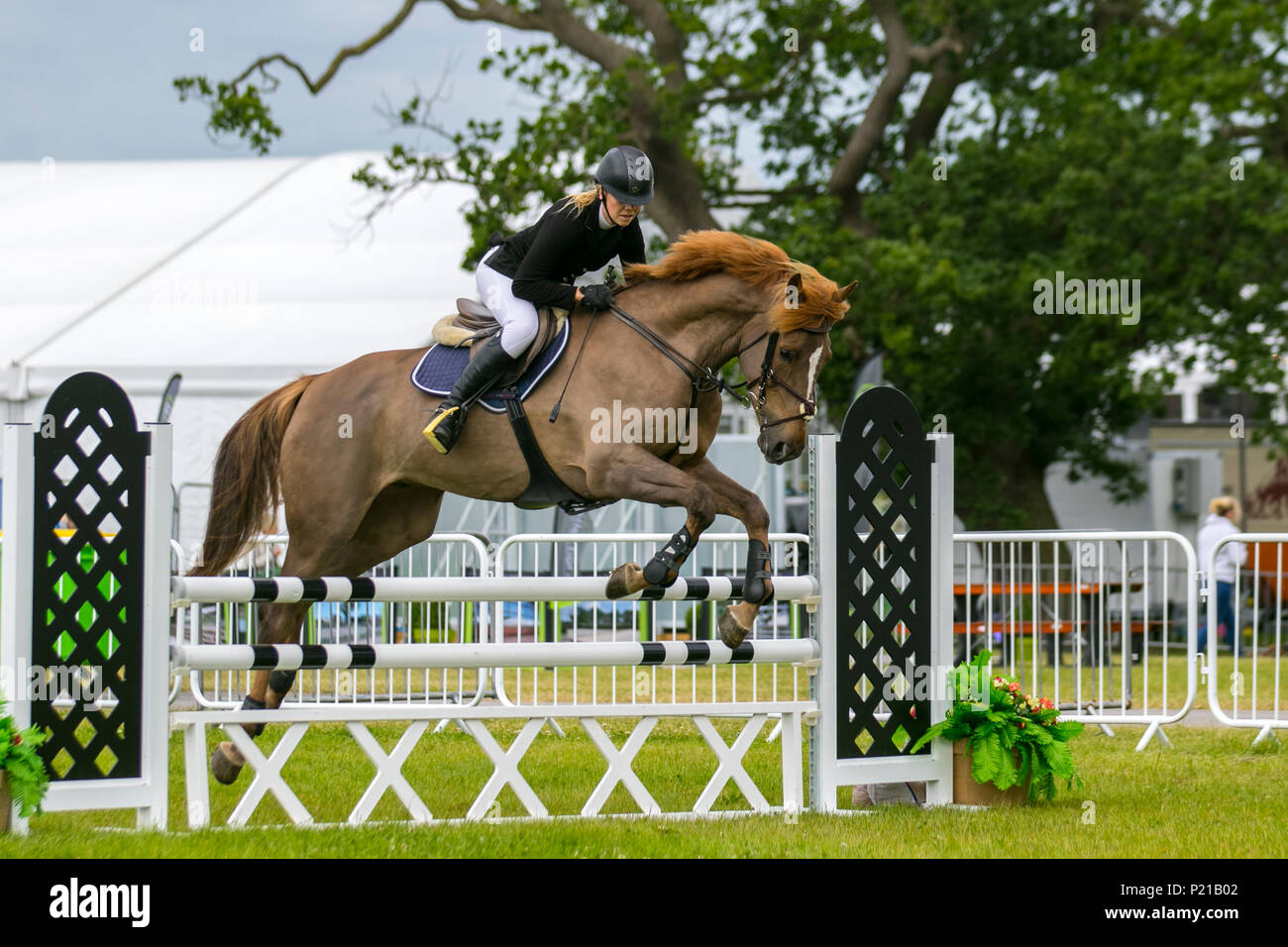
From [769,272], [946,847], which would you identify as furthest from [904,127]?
[946,847]

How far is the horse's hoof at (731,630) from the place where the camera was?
4.77 m

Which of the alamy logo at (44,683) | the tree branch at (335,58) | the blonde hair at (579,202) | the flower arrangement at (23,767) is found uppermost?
the tree branch at (335,58)

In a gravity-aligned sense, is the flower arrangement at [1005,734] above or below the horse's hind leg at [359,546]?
below

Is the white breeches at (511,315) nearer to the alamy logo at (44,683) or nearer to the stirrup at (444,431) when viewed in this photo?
the stirrup at (444,431)

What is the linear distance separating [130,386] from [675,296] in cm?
933

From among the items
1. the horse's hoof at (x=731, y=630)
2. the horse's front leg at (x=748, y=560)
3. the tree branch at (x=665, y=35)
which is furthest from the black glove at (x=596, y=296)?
the tree branch at (x=665, y=35)

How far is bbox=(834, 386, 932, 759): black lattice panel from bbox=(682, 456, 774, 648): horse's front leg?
0.36 metres

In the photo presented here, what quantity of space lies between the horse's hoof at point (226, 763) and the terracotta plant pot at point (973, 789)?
254 cm

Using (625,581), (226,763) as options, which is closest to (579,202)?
(625,581)

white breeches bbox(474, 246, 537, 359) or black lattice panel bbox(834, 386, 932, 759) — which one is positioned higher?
white breeches bbox(474, 246, 537, 359)

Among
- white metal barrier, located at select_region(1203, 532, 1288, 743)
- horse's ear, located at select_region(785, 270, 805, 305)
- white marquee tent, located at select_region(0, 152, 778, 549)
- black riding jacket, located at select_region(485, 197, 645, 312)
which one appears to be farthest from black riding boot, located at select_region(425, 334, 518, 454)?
white marquee tent, located at select_region(0, 152, 778, 549)

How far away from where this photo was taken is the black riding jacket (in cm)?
506
